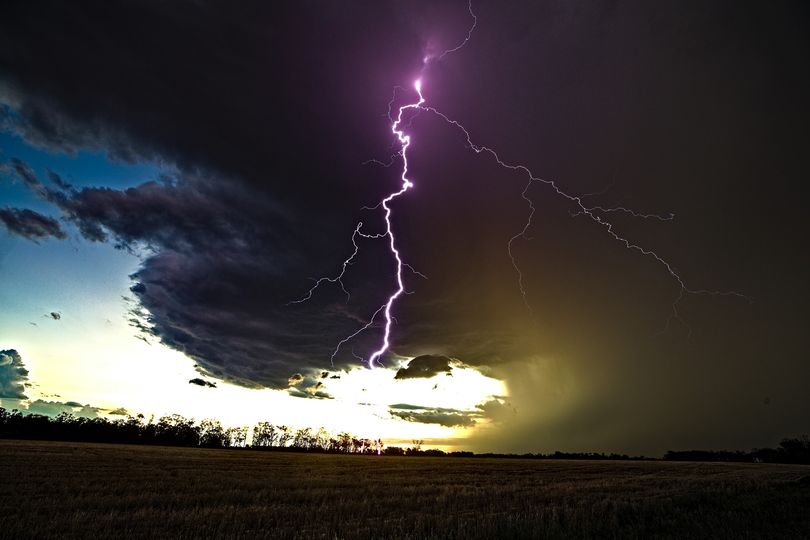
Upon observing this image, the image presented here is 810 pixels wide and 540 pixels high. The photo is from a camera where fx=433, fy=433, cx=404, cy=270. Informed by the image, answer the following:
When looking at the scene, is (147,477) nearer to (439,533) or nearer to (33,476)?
(33,476)

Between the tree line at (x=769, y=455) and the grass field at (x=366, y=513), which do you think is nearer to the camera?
the grass field at (x=366, y=513)

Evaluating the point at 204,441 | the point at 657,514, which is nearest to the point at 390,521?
the point at 657,514

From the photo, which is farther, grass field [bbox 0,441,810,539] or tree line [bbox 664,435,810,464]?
tree line [bbox 664,435,810,464]

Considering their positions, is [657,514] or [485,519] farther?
[657,514]

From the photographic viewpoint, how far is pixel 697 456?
108500mm

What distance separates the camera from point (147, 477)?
18.3 m

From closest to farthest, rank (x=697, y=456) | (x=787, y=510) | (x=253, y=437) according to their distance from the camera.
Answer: (x=787, y=510) < (x=697, y=456) < (x=253, y=437)

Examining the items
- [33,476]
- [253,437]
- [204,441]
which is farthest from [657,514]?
[253,437]

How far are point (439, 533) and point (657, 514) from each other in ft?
19.5

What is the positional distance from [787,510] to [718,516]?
244cm

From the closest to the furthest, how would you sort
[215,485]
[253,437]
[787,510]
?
[787,510]
[215,485]
[253,437]

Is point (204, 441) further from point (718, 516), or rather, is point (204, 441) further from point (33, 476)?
point (718, 516)

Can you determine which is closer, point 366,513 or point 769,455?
point 366,513

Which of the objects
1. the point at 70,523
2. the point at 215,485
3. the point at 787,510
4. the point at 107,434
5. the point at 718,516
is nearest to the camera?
the point at 70,523
